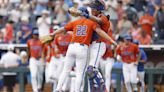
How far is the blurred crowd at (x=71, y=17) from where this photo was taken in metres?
19.8

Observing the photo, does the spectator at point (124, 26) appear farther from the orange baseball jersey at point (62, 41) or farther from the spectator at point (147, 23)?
the orange baseball jersey at point (62, 41)

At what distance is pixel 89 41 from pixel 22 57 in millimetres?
6370

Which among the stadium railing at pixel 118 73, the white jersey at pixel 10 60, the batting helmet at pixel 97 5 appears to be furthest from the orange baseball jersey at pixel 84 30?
the white jersey at pixel 10 60

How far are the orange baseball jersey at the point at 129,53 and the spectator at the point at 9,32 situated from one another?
14.4 ft

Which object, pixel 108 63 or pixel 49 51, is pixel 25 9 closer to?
pixel 49 51

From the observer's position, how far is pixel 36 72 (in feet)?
60.0

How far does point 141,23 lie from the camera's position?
786 inches

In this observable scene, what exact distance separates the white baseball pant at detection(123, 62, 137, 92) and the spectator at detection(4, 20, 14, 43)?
4.70m

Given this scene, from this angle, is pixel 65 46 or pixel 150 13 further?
pixel 150 13

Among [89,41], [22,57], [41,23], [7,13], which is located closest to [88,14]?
[89,41]

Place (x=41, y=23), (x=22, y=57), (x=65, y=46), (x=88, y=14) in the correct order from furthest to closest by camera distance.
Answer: (x=41, y=23)
(x=22, y=57)
(x=65, y=46)
(x=88, y=14)

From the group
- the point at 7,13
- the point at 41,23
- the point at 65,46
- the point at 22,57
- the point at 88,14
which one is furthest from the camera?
the point at 7,13

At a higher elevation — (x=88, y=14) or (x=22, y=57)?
(x=88, y=14)

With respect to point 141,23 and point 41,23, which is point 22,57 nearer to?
point 41,23
